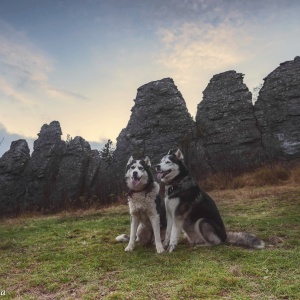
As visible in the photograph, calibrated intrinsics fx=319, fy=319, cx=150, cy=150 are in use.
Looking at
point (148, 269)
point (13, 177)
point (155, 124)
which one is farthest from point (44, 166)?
point (148, 269)

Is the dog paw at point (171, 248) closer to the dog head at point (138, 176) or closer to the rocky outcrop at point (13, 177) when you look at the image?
the dog head at point (138, 176)

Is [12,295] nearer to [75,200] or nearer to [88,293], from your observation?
[88,293]

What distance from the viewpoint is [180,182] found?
7.19m

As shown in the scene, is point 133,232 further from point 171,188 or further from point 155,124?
point 155,124

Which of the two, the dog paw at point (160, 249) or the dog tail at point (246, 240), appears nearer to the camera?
the dog tail at point (246, 240)

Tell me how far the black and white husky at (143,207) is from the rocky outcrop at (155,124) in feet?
51.6

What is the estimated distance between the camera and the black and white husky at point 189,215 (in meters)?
6.80

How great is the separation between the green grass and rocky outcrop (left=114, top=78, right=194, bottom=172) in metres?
14.9

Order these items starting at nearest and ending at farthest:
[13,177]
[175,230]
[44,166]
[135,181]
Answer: [175,230] < [135,181] < [44,166] < [13,177]

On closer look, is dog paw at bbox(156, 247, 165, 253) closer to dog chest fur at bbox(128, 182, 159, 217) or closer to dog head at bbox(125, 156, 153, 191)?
dog chest fur at bbox(128, 182, 159, 217)

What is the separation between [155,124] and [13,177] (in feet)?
39.3

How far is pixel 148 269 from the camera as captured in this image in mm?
5379

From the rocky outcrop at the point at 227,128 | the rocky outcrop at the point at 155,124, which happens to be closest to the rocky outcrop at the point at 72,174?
the rocky outcrop at the point at 155,124

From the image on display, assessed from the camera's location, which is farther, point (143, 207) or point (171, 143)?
point (171, 143)
